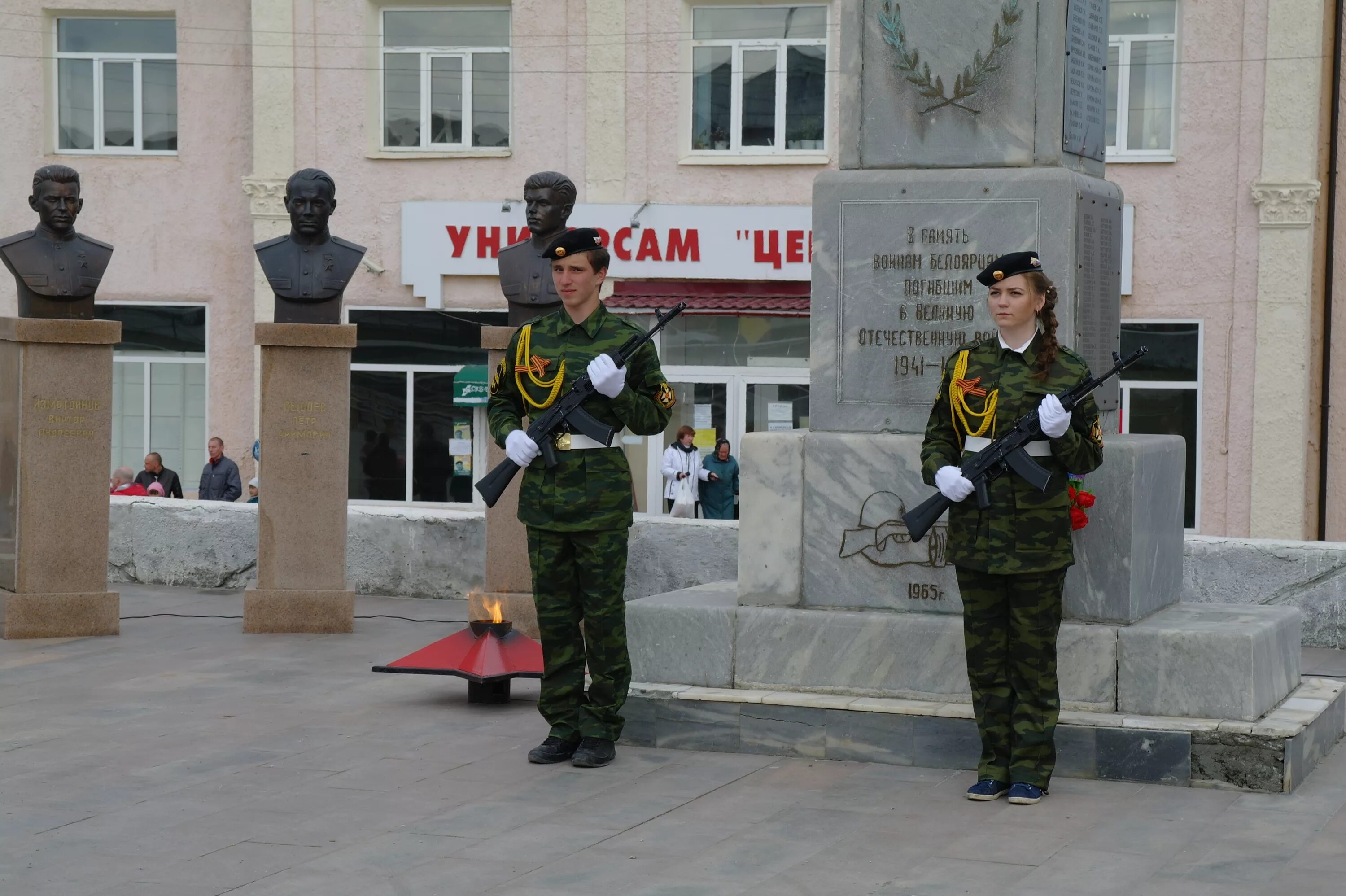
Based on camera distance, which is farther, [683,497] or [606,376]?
[683,497]

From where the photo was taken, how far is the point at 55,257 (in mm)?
10266

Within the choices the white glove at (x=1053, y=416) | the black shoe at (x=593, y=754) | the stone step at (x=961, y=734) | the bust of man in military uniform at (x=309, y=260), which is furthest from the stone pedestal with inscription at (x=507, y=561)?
the white glove at (x=1053, y=416)

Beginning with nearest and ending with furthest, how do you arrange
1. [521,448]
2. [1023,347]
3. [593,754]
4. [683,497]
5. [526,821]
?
1. [526,821]
2. [1023,347]
3. [521,448]
4. [593,754]
5. [683,497]

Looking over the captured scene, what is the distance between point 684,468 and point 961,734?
12.2 meters

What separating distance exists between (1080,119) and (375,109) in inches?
566

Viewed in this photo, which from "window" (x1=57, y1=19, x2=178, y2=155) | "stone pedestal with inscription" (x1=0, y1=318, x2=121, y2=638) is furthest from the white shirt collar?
"window" (x1=57, y1=19, x2=178, y2=155)

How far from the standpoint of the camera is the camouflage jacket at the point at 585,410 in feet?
21.4

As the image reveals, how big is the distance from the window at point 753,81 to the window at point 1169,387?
14.1 ft

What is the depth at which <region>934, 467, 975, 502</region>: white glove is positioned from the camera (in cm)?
593

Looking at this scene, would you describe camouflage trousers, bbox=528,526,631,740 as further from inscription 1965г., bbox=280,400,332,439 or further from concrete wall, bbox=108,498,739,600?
concrete wall, bbox=108,498,739,600

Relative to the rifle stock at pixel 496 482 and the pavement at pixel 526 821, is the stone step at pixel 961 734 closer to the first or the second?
the pavement at pixel 526 821

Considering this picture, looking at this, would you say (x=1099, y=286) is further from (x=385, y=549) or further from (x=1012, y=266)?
(x=385, y=549)

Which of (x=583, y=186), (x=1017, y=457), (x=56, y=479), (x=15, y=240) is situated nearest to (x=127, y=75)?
(x=583, y=186)

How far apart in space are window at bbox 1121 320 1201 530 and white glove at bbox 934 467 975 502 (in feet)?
43.3
